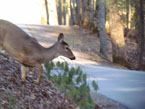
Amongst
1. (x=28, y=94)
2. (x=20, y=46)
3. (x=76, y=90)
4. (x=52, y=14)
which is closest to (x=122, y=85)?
(x=76, y=90)

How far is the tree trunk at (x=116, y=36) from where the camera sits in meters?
22.4

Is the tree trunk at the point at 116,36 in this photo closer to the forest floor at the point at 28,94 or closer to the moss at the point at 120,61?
the moss at the point at 120,61

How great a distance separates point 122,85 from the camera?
12.9 m

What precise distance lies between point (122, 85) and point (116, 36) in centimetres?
967

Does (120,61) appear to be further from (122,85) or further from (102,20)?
(122,85)

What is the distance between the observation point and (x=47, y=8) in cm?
4569

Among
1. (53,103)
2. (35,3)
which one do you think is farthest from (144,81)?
(35,3)

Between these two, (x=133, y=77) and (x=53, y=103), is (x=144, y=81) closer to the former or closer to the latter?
(x=133, y=77)

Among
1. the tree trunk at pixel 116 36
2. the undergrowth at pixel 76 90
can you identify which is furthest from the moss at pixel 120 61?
the undergrowth at pixel 76 90

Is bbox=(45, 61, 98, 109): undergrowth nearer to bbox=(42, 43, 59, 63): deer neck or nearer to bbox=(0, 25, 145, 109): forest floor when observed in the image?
bbox=(0, 25, 145, 109): forest floor

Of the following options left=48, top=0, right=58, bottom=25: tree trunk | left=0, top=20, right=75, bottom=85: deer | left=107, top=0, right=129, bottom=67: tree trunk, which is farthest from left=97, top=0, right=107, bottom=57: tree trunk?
left=48, top=0, right=58, bottom=25: tree trunk

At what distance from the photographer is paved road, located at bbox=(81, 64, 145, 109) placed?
11.4 m

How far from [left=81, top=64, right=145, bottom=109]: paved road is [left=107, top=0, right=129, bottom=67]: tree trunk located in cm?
657

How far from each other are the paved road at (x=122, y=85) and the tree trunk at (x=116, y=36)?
6.57 m
